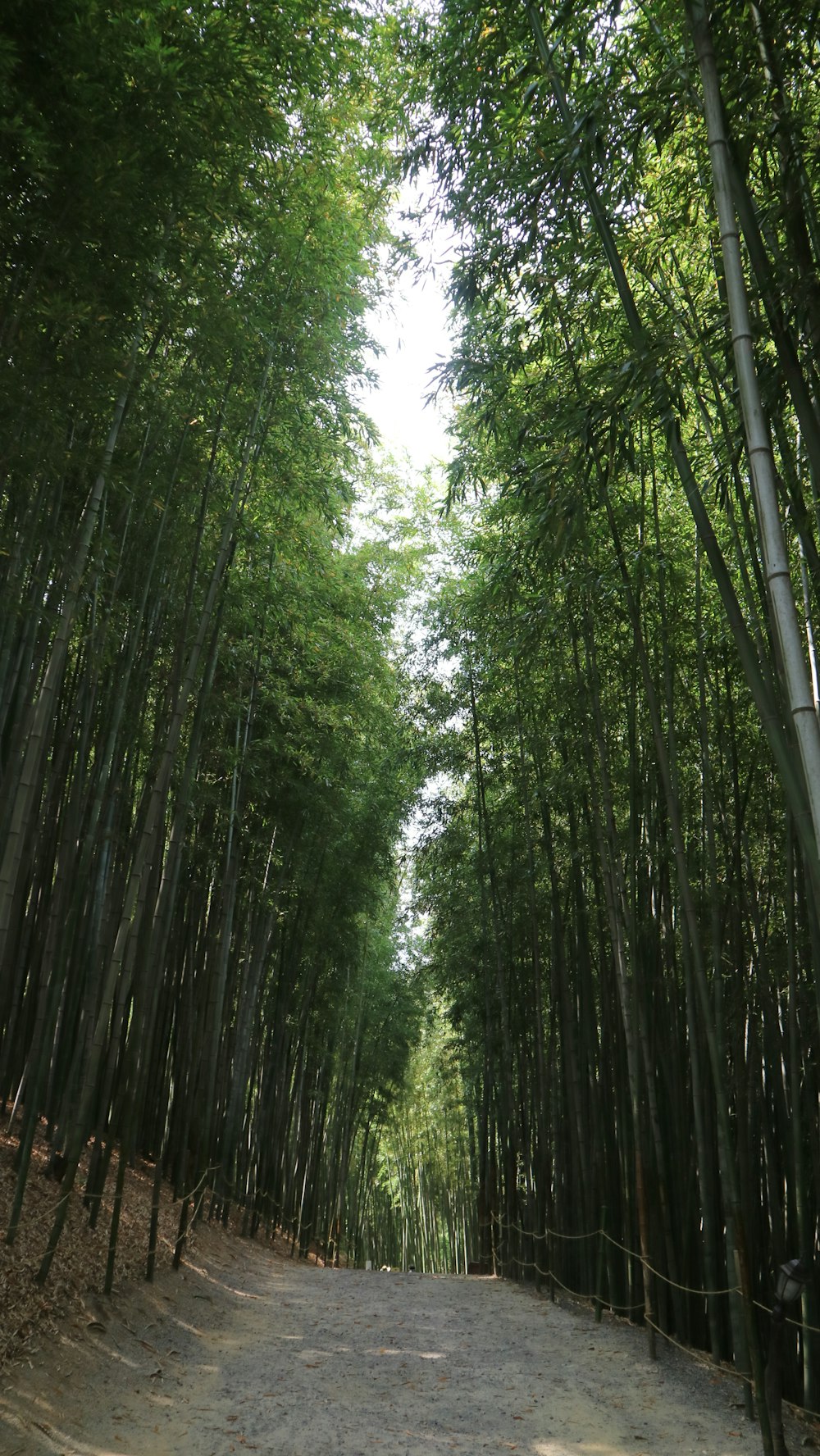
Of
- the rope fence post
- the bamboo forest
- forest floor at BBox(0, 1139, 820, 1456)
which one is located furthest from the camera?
the rope fence post

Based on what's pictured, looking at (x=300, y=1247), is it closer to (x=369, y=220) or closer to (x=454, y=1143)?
(x=454, y=1143)

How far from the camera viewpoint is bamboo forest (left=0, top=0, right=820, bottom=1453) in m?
2.84

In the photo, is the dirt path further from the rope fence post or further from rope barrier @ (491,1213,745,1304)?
rope barrier @ (491,1213,745,1304)

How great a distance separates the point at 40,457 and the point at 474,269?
179cm

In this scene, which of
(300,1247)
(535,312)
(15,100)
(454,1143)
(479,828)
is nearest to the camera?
(15,100)

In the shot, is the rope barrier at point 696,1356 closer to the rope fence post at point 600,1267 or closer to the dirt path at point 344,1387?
the dirt path at point 344,1387

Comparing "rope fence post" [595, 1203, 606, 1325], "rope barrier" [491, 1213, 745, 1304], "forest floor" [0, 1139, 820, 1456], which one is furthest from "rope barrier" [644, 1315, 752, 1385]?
"rope fence post" [595, 1203, 606, 1325]

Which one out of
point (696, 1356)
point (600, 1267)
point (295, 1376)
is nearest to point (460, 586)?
point (600, 1267)

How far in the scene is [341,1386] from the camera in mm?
3592

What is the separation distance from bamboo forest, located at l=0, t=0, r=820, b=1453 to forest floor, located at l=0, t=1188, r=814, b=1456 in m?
0.23

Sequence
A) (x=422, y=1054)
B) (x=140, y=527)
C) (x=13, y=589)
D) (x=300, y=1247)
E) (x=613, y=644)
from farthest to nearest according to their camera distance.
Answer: (x=422, y=1054) < (x=300, y=1247) < (x=613, y=644) < (x=140, y=527) < (x=13, y=589)

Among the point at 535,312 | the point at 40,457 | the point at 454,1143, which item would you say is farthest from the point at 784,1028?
the point at 454,1143

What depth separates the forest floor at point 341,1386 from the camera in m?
2.94

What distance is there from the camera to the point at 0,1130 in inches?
185
